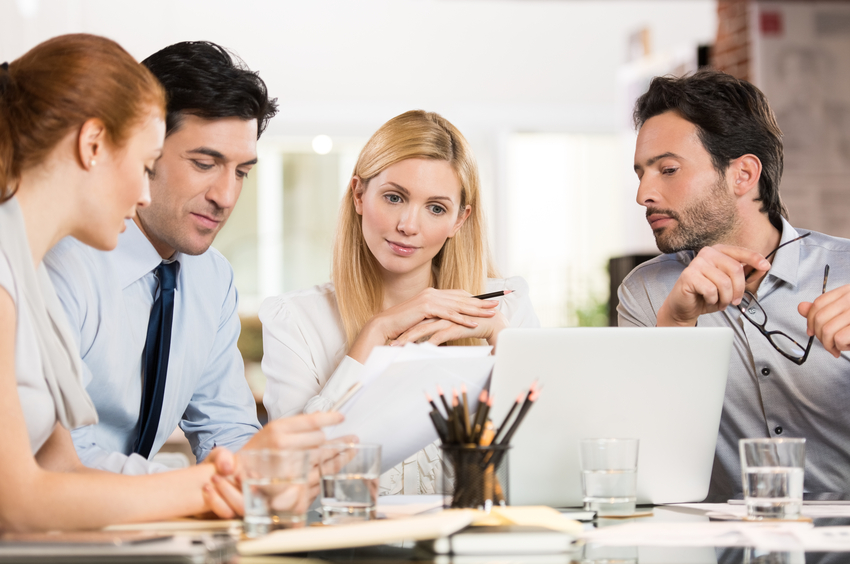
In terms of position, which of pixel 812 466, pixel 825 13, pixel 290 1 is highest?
pixel 290 1

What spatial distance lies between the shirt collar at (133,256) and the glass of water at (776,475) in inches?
48.9

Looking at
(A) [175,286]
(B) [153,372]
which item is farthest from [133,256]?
(B) [153,372]

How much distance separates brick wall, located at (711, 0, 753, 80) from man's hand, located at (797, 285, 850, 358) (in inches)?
122

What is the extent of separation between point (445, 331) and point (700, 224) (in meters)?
0.77

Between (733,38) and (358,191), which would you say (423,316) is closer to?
(358,191)

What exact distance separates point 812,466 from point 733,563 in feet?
3.70

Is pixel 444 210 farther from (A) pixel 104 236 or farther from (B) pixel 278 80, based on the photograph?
(B) pixel 278 80

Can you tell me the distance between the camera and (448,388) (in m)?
1.20

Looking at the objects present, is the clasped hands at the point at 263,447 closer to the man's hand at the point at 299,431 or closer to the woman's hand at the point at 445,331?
the man's hand at the point at 299,431

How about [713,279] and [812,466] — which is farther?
[812,466]

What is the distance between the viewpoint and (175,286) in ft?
5.95

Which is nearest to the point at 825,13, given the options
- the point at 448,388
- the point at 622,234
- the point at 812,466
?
the point at 622,234

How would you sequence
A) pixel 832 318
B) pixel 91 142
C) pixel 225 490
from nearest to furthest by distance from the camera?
pixel 225 490 → pixel 91 142 → pixel 832 318

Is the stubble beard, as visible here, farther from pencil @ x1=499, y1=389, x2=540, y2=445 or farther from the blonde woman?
pencil @ x1=499, y1=389, x2=540, y2=445
